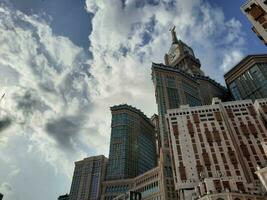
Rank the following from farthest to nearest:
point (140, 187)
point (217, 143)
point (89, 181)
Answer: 1. point (89, 181)
2. point (140, 187)
3. point (217, 143)

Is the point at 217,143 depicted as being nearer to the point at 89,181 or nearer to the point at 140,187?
the point at 140,187

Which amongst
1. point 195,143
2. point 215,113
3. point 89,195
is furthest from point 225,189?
point 89,195

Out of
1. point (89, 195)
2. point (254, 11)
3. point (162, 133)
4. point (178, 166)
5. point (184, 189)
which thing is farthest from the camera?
point (89, 195)

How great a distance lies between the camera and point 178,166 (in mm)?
111062

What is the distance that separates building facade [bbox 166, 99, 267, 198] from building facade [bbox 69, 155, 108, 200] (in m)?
87.2

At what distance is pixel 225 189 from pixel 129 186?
101 m

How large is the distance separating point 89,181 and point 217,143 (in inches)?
4391

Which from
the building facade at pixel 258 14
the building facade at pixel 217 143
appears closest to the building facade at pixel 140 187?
the building facade at pixel 217 143

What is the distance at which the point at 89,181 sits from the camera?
187 m

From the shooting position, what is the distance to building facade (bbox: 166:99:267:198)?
105 meters

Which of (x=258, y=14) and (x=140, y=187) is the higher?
(x=140, y=187)

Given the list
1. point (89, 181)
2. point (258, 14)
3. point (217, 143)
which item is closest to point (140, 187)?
point (89, 181)

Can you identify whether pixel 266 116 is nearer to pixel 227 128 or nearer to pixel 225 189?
pixel 227 128

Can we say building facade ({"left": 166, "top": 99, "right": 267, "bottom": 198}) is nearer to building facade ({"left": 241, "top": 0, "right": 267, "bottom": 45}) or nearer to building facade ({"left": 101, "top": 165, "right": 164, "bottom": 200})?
building facade ({"left": 101, "top": 165, "right": 164, "bottom": 200})
